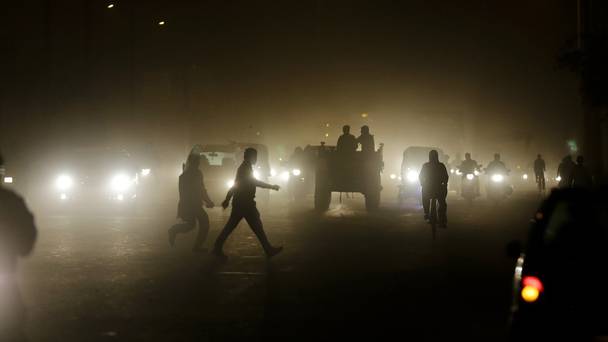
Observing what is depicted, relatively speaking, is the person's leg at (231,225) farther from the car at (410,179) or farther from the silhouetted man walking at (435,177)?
the car at (410,179)

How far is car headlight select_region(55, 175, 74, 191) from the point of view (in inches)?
1033

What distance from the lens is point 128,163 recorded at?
2770 centimetres

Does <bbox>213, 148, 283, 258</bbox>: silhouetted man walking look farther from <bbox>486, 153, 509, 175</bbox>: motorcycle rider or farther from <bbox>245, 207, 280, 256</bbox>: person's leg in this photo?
<bbox>486, 153, 509, 175</bbox>: motorcycle rider

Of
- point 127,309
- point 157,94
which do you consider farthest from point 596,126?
point 157,94

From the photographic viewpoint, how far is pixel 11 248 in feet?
17.2

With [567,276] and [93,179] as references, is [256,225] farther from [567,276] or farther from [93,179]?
[93,179]

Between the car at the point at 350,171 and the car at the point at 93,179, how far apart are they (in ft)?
24.2

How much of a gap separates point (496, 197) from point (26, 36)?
2560cm

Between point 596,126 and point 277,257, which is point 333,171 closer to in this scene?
point 596,126

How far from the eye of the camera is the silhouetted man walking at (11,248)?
522 cm

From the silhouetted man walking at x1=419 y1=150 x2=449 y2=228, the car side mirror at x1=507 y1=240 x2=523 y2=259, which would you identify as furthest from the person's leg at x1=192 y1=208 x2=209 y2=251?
the car side mirror at x1=507 y1=240 x2=523 y2=259

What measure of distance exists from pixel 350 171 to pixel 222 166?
4919 millimetres

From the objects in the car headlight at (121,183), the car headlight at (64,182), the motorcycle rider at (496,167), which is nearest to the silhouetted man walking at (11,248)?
the car headlight at (64,182)

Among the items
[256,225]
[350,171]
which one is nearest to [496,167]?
[350,171]
